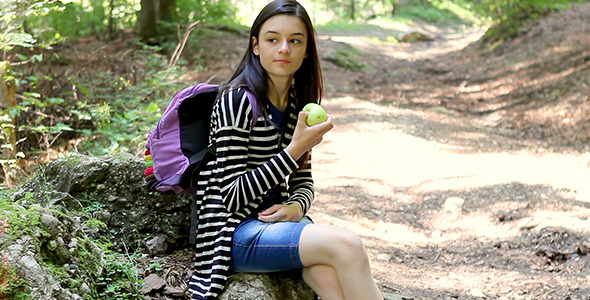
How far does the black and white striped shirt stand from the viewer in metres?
2.64

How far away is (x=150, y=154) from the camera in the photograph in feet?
9.86

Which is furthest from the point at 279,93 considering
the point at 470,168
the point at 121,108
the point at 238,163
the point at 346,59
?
the point at 346,59

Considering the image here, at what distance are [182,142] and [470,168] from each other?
4980 mm

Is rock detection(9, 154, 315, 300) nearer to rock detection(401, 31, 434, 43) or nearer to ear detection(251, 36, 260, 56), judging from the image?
ear detection(251, 36, 260, 56)

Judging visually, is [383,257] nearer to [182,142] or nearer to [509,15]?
[182,142]

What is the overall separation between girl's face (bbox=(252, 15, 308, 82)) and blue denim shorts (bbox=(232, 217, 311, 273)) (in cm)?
81

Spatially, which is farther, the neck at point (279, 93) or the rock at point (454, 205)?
the rock at point (454, 205)

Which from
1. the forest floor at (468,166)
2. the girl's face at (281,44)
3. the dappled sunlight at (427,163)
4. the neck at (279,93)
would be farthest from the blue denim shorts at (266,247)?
the dappled sunlight at (427,163)

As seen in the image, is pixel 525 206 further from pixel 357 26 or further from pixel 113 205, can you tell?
pixel 357 26

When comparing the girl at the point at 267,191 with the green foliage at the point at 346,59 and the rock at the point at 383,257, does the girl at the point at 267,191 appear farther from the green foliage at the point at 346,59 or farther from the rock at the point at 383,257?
the green foliage at the point at 346,59

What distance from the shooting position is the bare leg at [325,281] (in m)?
2.58

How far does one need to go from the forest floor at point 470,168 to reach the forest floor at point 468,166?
19 mm

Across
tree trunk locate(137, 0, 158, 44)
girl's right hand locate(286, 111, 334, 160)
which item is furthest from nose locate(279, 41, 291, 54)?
tree trunk locate(137, 0, 158, 44)

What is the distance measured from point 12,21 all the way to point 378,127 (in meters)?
5.68
